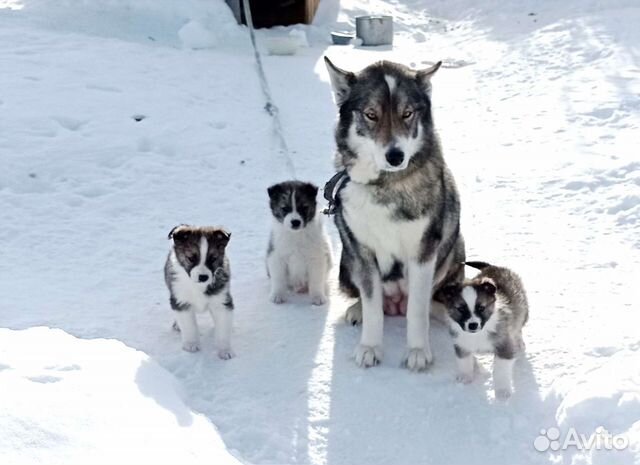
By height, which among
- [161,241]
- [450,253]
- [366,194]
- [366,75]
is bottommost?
[161,241]

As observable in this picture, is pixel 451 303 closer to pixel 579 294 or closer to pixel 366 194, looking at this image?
pixel 366 194

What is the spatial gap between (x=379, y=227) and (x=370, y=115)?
570 millimetres

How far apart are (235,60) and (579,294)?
6.50 metres

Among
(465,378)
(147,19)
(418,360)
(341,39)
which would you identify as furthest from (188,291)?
(341,39)

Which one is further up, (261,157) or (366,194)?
(366,194)

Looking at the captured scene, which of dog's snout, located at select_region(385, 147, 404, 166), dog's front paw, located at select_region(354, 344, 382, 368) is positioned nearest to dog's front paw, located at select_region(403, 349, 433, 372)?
dog's front paw, located at select_region(354, 344, 382, 368)

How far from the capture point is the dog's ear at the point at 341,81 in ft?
13.2

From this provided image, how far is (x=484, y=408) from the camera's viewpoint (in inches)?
148

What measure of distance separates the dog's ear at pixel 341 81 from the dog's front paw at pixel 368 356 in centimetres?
129

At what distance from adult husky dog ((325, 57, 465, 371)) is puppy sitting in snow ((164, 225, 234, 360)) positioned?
696mm

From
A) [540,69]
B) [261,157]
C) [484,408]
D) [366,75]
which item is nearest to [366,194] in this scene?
[366,75]

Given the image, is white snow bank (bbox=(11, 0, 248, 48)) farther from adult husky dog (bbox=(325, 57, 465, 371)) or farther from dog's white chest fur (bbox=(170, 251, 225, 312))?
adult husky dog (bbox=(325, 57, 465, 371))

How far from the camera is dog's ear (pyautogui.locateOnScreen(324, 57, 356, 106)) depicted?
404 centimetres

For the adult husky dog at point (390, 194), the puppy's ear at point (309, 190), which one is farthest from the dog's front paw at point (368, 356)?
the puppy's ear at point (309, 190)
